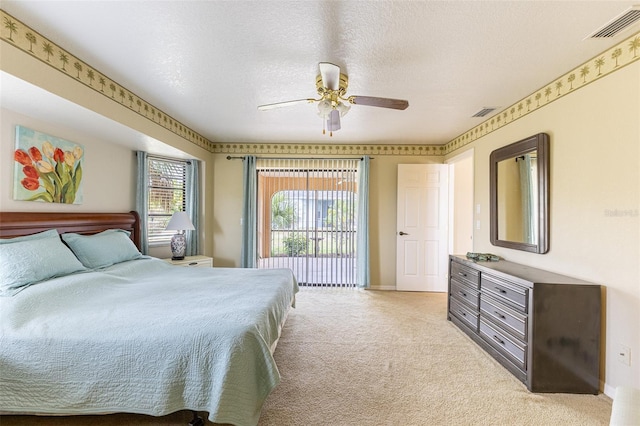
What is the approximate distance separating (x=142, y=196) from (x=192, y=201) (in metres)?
0.83

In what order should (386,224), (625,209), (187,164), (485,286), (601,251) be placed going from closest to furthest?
(625,209)
(601,251)
(485,286)
(187,164)
(386,224)

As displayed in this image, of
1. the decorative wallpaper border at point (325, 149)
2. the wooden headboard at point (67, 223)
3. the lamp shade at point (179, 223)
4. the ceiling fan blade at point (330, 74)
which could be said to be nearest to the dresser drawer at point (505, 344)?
the ceiling fan blade at point (330, 74)

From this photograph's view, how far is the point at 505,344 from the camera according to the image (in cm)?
239

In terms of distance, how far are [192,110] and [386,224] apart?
11.3ft

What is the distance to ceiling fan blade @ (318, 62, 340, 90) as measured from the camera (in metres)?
1.82

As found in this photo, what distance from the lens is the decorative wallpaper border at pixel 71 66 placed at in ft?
5.74

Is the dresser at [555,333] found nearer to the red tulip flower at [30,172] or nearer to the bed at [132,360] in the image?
the bed at [132,360]

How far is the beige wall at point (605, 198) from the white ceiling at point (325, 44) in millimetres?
376

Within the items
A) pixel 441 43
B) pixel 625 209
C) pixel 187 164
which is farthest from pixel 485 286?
pixel 187 164

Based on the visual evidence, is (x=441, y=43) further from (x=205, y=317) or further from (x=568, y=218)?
(x=205, y=317)

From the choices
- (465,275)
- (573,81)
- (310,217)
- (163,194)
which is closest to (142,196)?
(163,194)

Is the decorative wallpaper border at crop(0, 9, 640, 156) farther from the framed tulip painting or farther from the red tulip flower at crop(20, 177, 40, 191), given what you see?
the red tulip flower at crop(20, 177, 40, 191)

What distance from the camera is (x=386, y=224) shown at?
4859 millimetres

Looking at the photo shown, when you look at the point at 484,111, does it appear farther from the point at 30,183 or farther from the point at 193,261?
the point at 30,183
